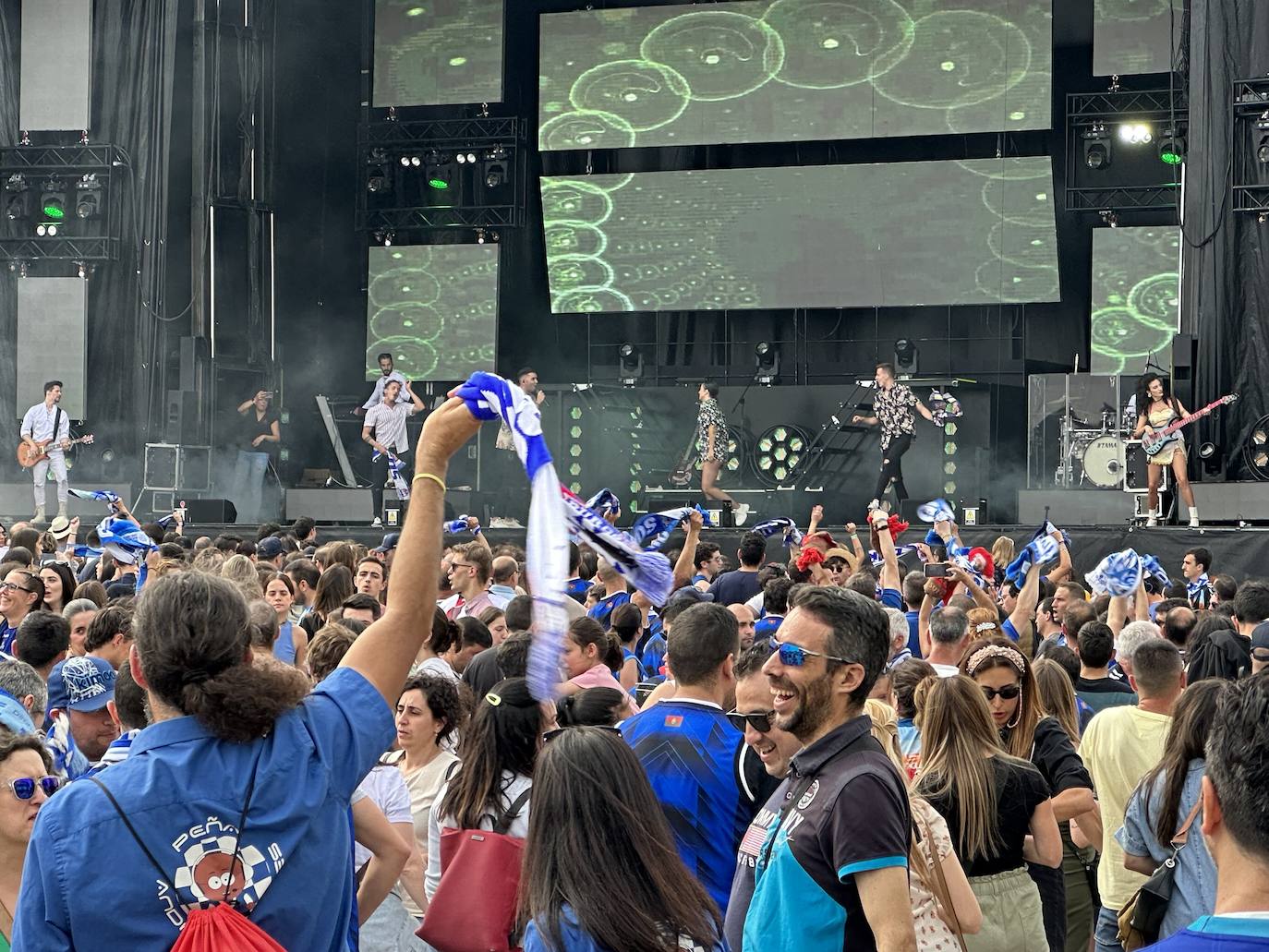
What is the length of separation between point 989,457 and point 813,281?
127 inches

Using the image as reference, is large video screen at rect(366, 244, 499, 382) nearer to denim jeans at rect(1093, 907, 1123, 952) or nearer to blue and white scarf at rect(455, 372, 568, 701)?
denim jeans at rect(1093, 907, 1123, 952)

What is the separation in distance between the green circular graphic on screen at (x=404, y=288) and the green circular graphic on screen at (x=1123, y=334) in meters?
8.53

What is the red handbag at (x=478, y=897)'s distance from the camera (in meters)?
3.06

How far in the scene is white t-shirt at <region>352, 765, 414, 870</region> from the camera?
12.2 feet

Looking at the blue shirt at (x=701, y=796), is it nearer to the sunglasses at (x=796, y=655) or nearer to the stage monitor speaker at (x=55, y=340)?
the sunglasses at (x=796, y=655)

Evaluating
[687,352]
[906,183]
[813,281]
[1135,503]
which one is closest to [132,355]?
[687,352]

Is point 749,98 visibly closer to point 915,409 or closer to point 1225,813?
point 915,409

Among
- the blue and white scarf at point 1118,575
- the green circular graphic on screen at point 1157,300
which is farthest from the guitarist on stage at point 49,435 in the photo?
the blue and white scarf at point 1118,575

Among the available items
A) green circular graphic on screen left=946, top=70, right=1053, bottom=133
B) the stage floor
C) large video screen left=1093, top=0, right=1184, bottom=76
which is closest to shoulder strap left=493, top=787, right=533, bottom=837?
the stage floor

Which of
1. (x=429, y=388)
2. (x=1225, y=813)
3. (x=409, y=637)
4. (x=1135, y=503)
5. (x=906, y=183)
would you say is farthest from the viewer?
(x=429, y=388)

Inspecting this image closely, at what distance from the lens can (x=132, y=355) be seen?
19.6 m

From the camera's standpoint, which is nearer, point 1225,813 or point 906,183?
point 1225,813

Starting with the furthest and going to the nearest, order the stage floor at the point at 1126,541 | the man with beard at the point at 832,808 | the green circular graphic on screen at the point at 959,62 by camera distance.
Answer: the green circular graphic on screen at the point at 959,62 → the stage floor at the point at 1126,541 → the man with beard at the point at 832,808

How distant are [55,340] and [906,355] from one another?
10423mm
